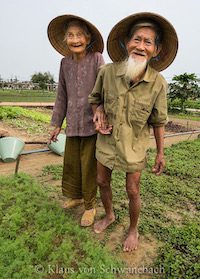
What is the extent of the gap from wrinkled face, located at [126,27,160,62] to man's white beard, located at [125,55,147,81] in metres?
0.02

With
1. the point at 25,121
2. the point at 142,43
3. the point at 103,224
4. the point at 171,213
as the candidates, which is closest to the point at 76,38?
the point at 142,43

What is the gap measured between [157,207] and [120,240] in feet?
2.66

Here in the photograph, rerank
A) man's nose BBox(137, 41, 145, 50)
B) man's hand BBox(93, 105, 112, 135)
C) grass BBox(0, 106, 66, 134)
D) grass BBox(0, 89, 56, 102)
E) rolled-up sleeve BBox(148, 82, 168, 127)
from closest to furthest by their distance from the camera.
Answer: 1. man's nose BBox(137, 41, 145, 50)
2. rolled-up sleeve BBox(148, 82, 168, 127)
3. man's hand BBox(93, 105, 112, 135)
4. grass BBox(0, 106, 66, 134)
5. grass BBox(0, 89, 56, 102)

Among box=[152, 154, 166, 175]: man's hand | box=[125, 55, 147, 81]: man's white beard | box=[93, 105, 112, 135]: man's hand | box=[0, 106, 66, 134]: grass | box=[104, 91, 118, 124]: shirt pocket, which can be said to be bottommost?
box=[0, 106, 66, 134]: grass

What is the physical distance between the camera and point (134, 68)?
183 cm

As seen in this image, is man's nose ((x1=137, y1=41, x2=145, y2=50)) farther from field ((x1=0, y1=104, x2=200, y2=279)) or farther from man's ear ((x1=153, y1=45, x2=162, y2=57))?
field ((x1=0, y1=104, x2=200, y2=279))

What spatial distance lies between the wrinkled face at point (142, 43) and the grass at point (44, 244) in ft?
4.90

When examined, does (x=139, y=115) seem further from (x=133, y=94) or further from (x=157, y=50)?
(x=157, y=50)

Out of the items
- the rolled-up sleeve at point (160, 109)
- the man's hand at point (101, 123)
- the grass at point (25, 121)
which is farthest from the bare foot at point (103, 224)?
the grass at point (25, 121)

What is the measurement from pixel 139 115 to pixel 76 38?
845 mm

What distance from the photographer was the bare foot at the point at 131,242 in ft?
7.24

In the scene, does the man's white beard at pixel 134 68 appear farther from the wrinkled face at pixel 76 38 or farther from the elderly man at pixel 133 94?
the wrinkled face at pixel 76 38

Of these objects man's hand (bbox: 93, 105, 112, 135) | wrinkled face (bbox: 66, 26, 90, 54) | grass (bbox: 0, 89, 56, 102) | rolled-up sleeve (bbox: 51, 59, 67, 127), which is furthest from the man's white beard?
grass (bbox: 0, 89, 56, 102)

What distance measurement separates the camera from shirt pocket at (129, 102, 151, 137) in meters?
1.89
